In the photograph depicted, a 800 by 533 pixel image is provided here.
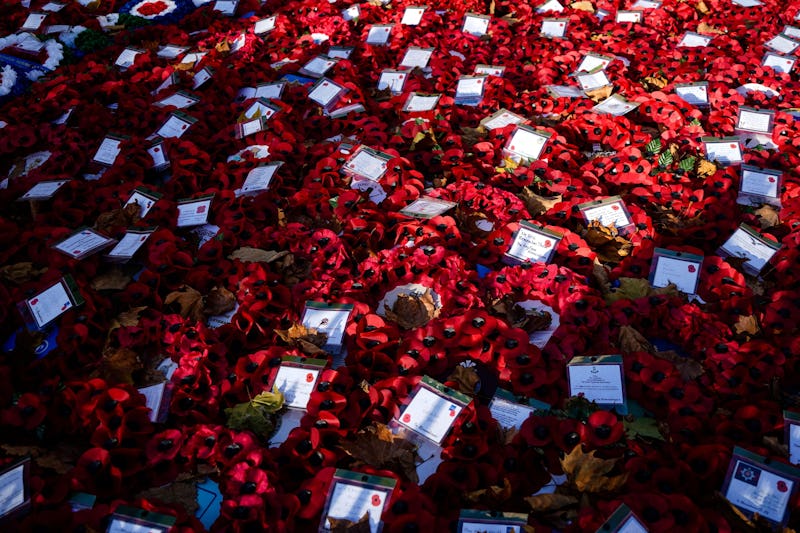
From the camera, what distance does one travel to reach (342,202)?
10.1 ft

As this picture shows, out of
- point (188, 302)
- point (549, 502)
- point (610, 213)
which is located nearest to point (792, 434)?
point (549, 502)

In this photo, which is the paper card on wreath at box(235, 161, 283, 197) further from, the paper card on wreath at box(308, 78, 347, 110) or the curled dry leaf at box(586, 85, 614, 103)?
the curled dry leaf at box(586, 85, 614, 103)

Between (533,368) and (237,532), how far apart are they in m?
1.19

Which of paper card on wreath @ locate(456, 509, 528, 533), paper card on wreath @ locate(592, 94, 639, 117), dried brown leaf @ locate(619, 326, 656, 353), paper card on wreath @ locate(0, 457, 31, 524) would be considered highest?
paper card on wreath @ locate(0, 457, 31, 524)

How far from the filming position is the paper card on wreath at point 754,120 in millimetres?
3621

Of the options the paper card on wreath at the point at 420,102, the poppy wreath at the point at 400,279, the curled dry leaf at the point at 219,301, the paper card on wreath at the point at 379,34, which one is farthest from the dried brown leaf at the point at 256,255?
the paper card on wreath at the point at 379,34

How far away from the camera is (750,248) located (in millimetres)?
2799

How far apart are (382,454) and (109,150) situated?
2.85 m

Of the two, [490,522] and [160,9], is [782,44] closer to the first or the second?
[490,522]

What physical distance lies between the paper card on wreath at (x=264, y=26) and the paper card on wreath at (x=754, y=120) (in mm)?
3819

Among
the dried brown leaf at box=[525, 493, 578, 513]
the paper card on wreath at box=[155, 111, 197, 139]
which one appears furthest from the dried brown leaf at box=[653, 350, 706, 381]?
the paper card on wreath at box=[155, 111, 197, 139]

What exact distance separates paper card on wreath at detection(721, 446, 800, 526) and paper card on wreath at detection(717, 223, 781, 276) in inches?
48.1

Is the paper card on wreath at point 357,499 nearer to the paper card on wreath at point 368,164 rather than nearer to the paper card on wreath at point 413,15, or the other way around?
the paper card on wreath at point 368,164

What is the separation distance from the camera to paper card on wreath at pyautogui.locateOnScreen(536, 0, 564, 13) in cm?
521
